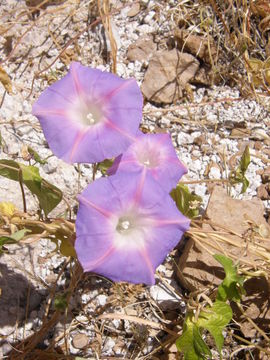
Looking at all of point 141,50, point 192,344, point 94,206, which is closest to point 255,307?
point 192,344

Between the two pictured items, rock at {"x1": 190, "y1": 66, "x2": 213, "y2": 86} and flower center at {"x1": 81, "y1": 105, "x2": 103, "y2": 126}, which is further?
rock at {"x1": 190, "y1": 66, "x2": 213, "y2": 86}

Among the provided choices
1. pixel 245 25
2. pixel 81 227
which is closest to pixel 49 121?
pixel 81 227

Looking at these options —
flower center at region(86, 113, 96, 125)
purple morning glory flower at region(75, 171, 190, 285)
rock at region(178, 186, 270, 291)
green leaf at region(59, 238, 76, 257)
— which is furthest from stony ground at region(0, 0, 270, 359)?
purple morning glory flower at region(75, 171, 190, 285)

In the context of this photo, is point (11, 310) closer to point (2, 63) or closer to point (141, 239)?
point (141, 239)

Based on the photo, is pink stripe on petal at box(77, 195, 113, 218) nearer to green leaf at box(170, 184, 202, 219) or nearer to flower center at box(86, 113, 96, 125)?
flower center at box(86, 113, 96, 125)

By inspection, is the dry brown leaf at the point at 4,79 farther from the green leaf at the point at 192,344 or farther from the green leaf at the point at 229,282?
the green leaf at the point at 192,344

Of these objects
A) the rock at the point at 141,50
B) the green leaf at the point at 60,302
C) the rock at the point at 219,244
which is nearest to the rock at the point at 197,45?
the rock at the point at 141,50

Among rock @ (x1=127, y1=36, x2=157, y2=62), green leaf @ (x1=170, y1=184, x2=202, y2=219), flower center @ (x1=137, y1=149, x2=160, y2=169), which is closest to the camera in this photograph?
flower center @ (x1=137, y1=149, x2=160, y2=169)

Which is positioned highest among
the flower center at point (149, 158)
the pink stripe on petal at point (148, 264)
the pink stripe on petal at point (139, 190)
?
the pink stripe on petal at point (139, 190)
